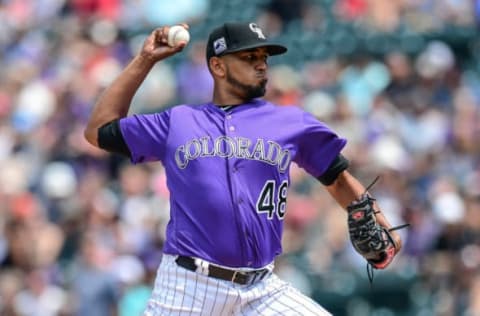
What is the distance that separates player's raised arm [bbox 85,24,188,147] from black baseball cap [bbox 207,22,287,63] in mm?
175

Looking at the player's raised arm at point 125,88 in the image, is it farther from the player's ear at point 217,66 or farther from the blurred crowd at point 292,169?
the blurred crowd at point 292,169

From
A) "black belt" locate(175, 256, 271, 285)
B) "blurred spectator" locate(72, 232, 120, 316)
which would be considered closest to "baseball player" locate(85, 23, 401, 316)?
"black belt" locate(175, 256, 271, 285)

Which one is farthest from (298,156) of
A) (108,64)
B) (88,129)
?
(108,64)

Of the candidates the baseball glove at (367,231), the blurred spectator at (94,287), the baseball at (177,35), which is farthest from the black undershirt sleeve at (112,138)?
the blurred spectator at (94,287)

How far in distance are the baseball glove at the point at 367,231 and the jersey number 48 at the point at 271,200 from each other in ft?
1.10

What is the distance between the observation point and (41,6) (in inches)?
614

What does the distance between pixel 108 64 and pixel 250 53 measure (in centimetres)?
787

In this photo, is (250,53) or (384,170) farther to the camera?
(384,170)

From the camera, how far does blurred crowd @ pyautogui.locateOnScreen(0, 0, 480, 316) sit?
37.0ft

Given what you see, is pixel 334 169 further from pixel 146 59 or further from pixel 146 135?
pixel 146 59

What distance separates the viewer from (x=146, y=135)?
20.0ft

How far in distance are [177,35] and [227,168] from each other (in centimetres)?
70

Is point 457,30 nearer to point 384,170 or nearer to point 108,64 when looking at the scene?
point 384,170

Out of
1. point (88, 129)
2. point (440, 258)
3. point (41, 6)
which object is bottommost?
point (440, 258)
